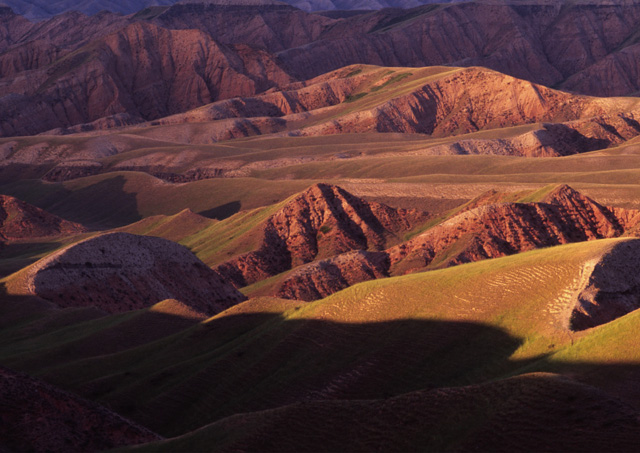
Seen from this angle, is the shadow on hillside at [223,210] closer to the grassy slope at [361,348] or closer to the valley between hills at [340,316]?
the valley between hills at [340,316]

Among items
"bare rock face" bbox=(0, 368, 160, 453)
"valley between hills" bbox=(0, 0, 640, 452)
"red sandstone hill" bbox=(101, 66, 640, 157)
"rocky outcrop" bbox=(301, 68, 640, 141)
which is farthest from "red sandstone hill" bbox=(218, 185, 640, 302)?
"rocky outcrop" bbox=(301, 68, 640, 141)

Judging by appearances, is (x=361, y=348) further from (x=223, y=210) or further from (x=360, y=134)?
(x=360, y=134)

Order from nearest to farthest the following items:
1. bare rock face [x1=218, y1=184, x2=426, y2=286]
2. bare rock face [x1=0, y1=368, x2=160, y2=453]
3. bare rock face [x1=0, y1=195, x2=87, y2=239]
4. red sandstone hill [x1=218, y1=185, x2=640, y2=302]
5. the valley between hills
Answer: the valley between hills < bare rock face [x1=0, y1=368, x2=160, y2=453] < red sandstone hill [x1=218, y1=185, x2=640, y2=302] < bare rock face [x1=218, y1=184, x2=426, y2=286] < bare rock face [x1=0, y1=195, x2=87, y2=239]

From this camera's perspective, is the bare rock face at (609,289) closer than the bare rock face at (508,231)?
Yes

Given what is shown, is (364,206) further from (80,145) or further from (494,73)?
(494,73)

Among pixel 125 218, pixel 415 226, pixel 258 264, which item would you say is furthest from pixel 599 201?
pixel 125 218

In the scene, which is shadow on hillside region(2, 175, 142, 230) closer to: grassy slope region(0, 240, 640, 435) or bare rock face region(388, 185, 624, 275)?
bare rock face region(388, 185, 624, 275)

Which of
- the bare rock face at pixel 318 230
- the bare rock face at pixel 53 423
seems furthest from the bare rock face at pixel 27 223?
the bare rock face at pixel 53 423
